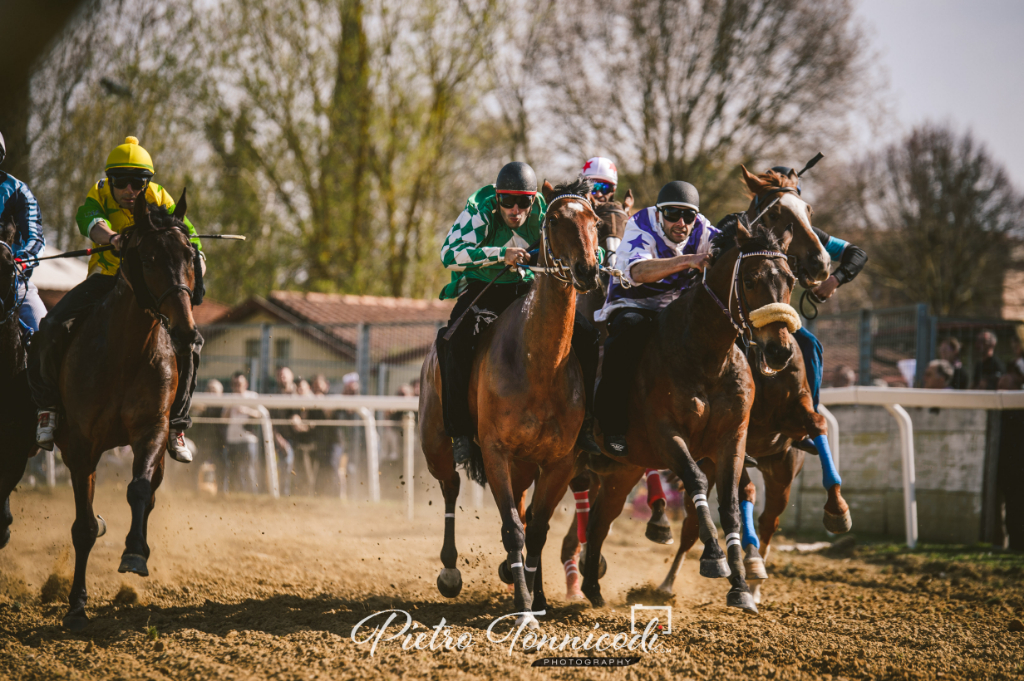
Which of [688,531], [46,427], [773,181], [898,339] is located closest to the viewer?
[46,427]

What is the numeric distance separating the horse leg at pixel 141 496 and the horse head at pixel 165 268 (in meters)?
0.72

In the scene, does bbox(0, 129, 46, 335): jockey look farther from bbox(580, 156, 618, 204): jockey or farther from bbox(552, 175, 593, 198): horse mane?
bbox(580, 156, 618, 204): jockey

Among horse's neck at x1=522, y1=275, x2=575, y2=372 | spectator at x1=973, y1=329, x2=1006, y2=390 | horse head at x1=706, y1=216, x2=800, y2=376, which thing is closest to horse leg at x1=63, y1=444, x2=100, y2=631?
horse's neck at x1=522, y1=275, x2=575, y2=372

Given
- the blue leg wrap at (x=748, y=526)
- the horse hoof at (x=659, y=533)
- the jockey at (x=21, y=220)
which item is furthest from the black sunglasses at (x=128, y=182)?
the blue leg wrap at (x=748, y=526)

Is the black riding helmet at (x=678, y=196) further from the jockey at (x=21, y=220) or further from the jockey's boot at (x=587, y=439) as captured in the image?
the jockey at (x=21, y=220)

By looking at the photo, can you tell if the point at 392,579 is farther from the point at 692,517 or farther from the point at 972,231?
the point at 972,231

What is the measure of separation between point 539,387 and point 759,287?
150 centimetres

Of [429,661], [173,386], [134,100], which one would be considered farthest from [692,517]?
[134,100]

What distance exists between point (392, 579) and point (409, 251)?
1852 centimetres

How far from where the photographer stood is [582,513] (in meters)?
7.36

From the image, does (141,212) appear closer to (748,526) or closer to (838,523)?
(748,526)

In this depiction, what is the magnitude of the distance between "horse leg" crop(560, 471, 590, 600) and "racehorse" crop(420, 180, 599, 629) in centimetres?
101

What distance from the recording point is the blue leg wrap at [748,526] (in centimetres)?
566

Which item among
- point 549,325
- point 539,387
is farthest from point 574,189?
point 539,387
